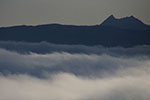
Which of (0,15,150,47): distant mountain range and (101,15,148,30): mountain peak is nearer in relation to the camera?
(0,15,150,47): distant mountain range

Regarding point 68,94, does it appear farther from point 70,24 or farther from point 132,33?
point 132,33

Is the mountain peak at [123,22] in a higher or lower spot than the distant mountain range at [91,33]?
higher

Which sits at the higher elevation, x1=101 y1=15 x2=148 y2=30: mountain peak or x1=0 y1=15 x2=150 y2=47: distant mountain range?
x1=101 y1=15 x2=148 y2=30: mountain peak

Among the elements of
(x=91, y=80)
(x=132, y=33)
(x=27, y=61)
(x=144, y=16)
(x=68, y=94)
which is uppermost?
(x=144, y=16)

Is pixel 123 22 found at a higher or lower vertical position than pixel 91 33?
higher

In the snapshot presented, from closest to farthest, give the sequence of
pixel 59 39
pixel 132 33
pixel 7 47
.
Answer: pixel 7 47 → pixel 59 39 → pixel 132 33

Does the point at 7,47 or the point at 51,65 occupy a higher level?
the point at 7,47

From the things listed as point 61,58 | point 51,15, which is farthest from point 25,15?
point 61,58

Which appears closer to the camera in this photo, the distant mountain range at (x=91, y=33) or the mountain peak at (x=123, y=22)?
the distant mountain range at (x=91, y=33)
